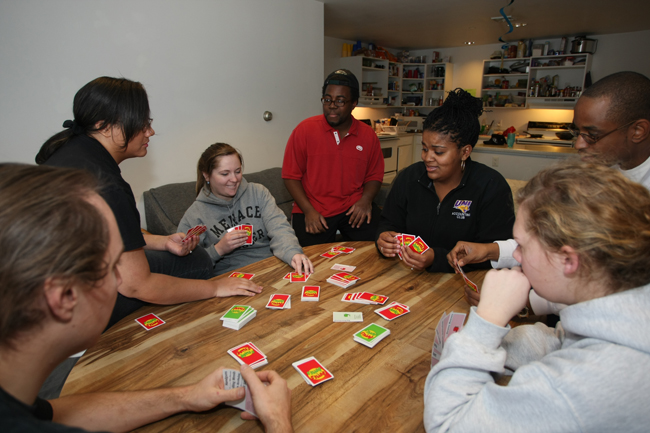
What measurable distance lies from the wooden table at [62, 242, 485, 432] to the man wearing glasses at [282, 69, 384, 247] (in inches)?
63.0

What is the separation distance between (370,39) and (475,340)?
311 inches

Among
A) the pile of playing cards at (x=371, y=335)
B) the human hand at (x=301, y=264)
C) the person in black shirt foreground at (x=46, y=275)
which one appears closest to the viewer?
the person in black shirt foreground at (x=46, y=275)

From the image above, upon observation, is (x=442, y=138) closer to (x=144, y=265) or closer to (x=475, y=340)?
(x=475, y=340)

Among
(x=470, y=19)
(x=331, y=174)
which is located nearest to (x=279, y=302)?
(x=331, y=174)

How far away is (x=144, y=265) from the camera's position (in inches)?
57.4

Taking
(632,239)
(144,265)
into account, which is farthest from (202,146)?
(632,239)

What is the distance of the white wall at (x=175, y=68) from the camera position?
2.62 m

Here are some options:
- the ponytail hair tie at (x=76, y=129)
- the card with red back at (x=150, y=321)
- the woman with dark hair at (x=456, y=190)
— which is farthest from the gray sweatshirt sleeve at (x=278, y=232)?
the ponytail hair tie at (x=76, y=129)

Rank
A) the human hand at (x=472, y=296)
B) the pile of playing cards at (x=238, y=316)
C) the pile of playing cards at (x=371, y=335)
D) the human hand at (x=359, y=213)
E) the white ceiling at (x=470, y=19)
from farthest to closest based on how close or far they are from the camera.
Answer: the white ceiling at (x=470, y=19) → the human hand at (x=359, y=213) → the human hand at (x=472, y=296) → the pile of playing cards at (x=238, y=316) → the pile of playing cards at (x=371, y=335)

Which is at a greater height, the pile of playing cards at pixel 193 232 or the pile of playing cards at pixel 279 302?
the pile of playing cards at pixel 193 232

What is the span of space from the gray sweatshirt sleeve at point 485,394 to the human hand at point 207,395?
0.48 metres

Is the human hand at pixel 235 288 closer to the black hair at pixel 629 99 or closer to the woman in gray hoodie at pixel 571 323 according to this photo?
the woman in gray hoodie at pixel 571 323

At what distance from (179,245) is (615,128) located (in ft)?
7.17

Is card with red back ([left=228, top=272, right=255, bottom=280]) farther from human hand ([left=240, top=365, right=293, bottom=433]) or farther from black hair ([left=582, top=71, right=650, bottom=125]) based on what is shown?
black hair ([left=582, top=71, right=650, bottom=125])
